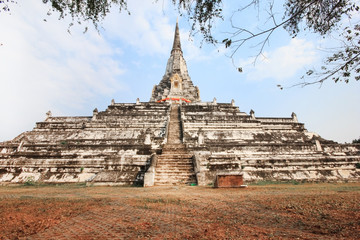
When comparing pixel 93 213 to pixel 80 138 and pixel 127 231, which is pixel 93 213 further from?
pixel 80 138

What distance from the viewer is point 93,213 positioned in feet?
13.1

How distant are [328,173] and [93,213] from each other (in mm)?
13525

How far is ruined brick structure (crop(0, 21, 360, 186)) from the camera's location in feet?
36.8

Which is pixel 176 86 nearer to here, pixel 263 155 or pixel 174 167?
pixel 263 155

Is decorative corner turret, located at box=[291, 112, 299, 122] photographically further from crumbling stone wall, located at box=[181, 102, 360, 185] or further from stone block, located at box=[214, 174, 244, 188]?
stone block, located at box=[214, 174, 244, 188]

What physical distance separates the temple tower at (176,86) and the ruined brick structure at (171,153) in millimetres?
12221

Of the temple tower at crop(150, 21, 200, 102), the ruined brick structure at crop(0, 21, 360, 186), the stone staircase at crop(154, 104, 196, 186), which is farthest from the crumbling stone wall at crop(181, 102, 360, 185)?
the temple tower at crop(150, 21, 200, 102)

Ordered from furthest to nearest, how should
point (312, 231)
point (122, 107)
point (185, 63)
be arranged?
point (185, 63), point (122, 107), point (312, 231)

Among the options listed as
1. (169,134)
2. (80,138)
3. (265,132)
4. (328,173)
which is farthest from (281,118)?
(80,138)

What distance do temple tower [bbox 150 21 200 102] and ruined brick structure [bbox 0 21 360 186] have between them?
12.2 metres

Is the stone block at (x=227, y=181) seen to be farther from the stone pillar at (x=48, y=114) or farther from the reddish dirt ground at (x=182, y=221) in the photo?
the stone pillar at (x=48, y=114)

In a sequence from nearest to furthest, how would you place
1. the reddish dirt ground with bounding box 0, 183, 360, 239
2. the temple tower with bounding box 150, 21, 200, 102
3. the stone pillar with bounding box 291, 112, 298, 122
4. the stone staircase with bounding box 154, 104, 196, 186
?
the reddish dirt ground with bounding box 0, 183, 360, 239 < the stone staircase with bounding box 154, 104, 196, 186 < the stone pillar with bounding box 291, 112, 298, 122 < the temple tower with bounding box 150, 21, 200, 102

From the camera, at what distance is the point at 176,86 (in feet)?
111

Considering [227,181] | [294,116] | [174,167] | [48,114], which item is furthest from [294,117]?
[48,114]
